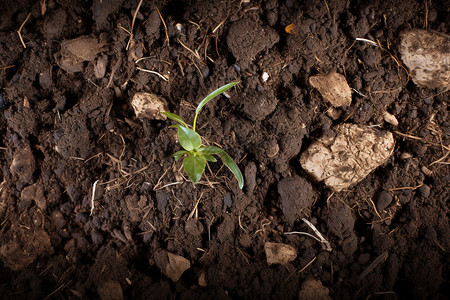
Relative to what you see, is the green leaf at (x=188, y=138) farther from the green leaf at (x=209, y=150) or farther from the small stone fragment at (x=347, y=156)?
the small stone fragment at (x=347, y=156)

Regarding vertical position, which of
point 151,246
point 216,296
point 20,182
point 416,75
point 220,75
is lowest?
point 216,296

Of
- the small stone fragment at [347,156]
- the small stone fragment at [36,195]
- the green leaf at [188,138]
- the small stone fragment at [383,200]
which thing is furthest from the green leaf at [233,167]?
the small stone fragment at [36,195]

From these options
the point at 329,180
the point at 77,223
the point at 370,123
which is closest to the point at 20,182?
the point at 77,223

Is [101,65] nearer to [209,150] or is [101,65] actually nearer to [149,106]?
[149,106]

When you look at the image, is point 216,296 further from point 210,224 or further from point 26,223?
point 26,223

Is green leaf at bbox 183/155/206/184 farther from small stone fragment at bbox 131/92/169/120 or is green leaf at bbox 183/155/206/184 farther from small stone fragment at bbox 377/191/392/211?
small stone fragment at bbox 377/191/392/211

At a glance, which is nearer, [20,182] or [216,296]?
[216,296]

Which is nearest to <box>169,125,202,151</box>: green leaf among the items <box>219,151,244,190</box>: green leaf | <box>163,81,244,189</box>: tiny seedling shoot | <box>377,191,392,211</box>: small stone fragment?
<box>163,81,244,189</box>: tiny seedling shoot

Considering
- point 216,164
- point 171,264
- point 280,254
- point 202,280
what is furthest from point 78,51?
point 280,254
